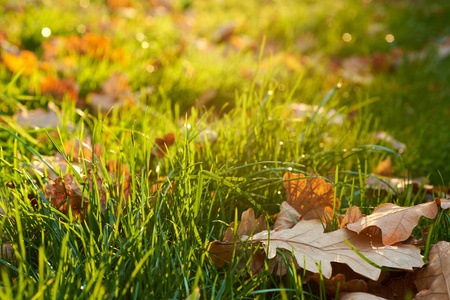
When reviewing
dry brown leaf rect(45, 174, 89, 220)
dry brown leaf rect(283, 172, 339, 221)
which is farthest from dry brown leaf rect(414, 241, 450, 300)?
dry brown leaf rect(45, 174, 89, 220)

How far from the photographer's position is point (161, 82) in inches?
96.1

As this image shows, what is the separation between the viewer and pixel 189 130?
1303mm

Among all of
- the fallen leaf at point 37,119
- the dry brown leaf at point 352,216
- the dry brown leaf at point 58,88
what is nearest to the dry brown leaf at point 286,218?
the dry brown leaf at point 352,216

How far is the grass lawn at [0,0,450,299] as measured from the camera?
904 mm

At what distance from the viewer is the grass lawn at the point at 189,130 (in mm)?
904

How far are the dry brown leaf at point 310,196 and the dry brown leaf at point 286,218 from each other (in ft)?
0.16

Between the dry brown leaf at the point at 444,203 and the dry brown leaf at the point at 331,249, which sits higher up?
the dry brown leaf at the point at 444,203

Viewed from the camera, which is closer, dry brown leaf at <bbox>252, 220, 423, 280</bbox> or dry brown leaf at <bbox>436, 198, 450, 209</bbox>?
dry brown leaf at <bbox>252, 220, 423, 280</bbox>

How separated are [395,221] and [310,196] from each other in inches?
9.9

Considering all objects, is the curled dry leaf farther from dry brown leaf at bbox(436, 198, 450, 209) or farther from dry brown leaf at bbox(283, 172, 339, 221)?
dry brown leaf at bbox(436, 198, 450, 209)

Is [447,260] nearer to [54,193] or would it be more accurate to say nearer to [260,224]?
[260,224]

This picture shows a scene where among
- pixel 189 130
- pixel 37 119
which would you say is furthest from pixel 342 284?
pixel 37 119

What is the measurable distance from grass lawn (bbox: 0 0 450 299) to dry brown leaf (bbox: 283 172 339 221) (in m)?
0.04

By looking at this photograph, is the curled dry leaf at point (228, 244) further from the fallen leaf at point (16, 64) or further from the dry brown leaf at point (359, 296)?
the fallen leaf at point (16, 64)
